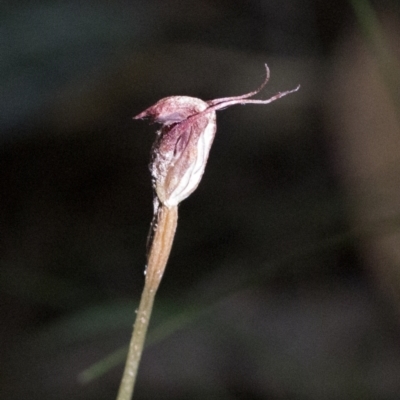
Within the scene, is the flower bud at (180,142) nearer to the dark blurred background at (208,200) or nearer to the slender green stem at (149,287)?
the slender green stem at (149,287)

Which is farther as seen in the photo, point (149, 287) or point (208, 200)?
point (208, 200)

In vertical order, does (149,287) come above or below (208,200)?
below

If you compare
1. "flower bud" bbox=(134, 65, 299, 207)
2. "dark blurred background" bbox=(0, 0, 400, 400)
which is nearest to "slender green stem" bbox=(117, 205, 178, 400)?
"flower bud" bbox=(134, 65, 299, 207)

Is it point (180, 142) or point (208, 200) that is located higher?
point (208, 200)

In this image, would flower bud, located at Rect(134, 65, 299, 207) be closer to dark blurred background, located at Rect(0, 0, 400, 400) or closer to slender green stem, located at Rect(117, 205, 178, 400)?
slender green stem, located at Rect(117, 205, 178, 400)

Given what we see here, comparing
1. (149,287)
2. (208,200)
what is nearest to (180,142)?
(149,287)

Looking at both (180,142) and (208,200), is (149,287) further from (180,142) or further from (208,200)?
(208,200)

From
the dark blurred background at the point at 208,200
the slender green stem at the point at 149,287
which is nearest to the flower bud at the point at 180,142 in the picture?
the slender green stem at the point at 149,287
